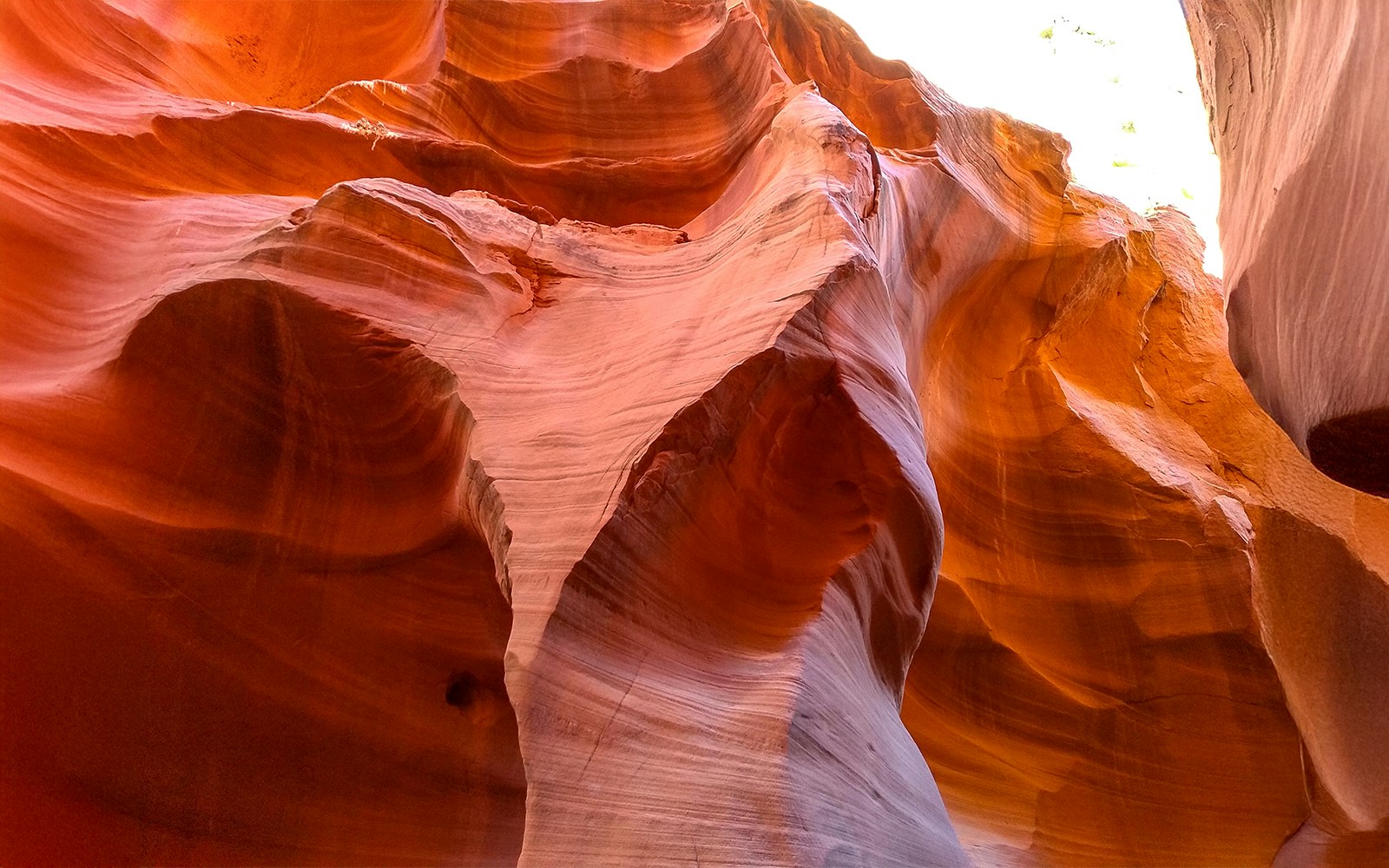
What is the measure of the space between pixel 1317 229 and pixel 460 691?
3.06 metres

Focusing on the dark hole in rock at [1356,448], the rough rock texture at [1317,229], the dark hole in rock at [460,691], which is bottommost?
the dark hole in rock at [460,691]

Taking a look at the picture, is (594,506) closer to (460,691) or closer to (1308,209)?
(460,691)

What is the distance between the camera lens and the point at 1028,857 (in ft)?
12.9

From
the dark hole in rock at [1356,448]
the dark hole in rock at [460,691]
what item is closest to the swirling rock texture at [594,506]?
the dark hole in rock at [460,691]

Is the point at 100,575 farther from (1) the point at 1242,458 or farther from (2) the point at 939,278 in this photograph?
(1) the point at 1242,458

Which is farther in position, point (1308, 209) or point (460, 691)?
point (460, 691)

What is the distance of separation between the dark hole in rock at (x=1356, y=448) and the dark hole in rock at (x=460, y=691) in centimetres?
273

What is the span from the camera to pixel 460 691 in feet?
9.84

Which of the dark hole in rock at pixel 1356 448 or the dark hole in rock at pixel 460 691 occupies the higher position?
the dark hole in rock at pixel 1356 448

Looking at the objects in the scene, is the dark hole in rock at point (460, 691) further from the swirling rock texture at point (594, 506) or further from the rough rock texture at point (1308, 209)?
the rough rock texture at point (1308, 209)

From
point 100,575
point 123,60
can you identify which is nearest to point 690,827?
point 100,575

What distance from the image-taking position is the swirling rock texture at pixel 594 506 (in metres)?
2.24

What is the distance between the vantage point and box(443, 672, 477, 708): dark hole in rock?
2994 mm

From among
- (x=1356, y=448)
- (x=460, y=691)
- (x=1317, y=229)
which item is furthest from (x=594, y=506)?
(x=1317, y=229)
